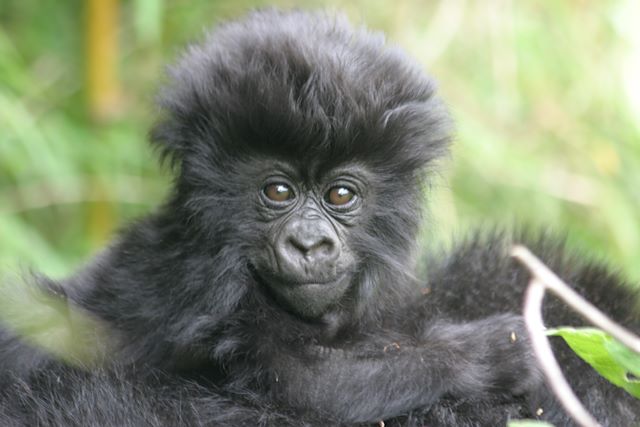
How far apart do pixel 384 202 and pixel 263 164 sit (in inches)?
14.1

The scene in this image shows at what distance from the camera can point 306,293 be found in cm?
252

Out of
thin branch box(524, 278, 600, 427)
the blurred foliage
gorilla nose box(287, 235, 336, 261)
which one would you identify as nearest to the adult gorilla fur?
gorilla nose box(287, 235, 336, 261)

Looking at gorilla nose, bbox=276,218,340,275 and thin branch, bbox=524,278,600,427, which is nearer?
thin branch, bbox=524,278,600,427

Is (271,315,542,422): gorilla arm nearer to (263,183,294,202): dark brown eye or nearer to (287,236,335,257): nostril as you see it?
(287,236,335,257): nostril

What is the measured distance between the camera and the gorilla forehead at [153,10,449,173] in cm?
251

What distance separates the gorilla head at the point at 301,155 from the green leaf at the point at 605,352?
859 mm

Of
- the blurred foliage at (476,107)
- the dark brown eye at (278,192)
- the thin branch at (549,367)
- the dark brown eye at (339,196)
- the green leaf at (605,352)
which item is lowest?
the blurred foliage at (476,107)

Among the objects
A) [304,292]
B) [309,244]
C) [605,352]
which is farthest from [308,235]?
[605,352]

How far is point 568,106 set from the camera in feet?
16.5

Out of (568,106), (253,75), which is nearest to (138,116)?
(568,106)

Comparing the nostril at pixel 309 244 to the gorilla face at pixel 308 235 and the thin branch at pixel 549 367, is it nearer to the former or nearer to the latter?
the gorilla face at pixel 308 235

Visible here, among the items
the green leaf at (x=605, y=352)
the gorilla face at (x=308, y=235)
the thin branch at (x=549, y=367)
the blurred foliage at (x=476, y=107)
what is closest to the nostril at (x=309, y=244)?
the gorilla face at (x=308, y=235)

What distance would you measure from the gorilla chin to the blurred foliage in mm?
2128

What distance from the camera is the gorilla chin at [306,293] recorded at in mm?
2514
